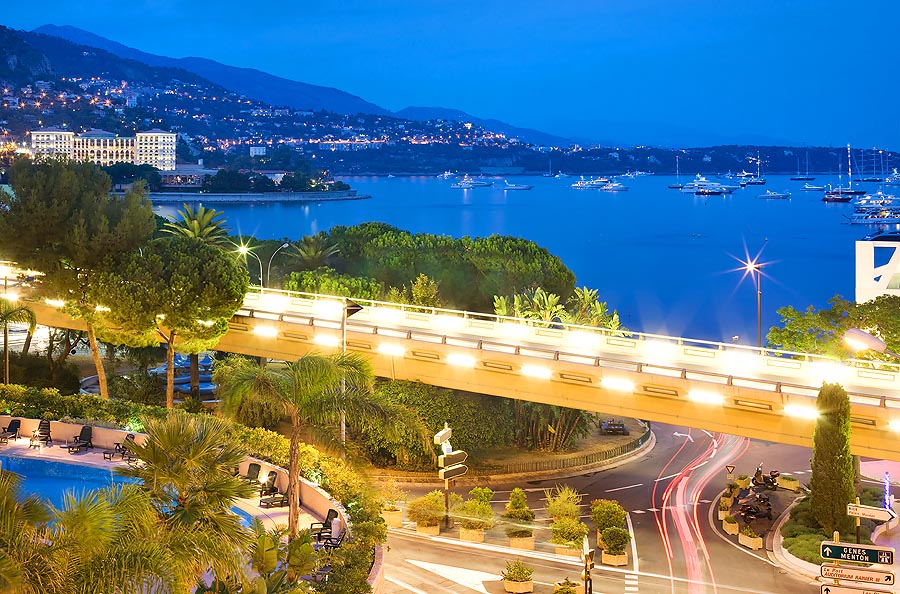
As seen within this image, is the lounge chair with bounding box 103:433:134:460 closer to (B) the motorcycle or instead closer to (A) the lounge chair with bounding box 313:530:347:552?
(A) the lounge chair with bounding box 313:530:347:552

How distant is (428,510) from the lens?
76.6ft

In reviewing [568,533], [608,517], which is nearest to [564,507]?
[608,517]

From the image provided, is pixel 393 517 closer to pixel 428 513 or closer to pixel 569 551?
pixel 428 513

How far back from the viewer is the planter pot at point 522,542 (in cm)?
2222

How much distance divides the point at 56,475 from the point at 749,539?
16.0 metres

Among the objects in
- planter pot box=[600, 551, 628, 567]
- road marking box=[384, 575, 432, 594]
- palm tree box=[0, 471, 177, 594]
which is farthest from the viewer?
planter pot box=[600, 551, 628, 567]

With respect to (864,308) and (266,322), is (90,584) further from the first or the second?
(864,308)

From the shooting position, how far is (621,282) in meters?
103

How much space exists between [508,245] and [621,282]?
56.8 meters

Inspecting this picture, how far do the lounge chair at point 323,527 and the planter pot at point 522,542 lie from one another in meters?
5.55

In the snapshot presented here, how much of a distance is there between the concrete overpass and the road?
2.84 meters

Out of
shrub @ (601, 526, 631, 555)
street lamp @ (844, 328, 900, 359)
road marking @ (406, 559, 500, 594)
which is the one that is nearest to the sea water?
shrub @ (601, 526, 631, 555)

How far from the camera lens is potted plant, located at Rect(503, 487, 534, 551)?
22297 millimetres

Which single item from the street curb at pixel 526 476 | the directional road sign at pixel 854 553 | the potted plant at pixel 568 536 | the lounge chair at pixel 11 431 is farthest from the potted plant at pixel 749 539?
the lounge chair at pixel 11 431
